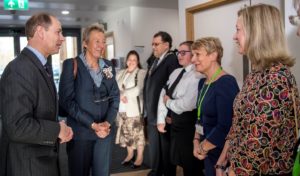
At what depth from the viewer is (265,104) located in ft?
4.38

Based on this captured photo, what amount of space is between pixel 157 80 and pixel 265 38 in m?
1.85

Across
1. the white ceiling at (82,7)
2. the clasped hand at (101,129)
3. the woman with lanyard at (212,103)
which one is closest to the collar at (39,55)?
the clasped hand at (101,129)

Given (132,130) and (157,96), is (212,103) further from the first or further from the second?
(132,130)

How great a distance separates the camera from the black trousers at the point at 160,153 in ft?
10.4

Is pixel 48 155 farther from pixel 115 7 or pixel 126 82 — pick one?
pixel 115 7

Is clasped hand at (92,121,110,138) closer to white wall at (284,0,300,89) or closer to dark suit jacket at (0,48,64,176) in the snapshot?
dark suit jacket at (0,48,64,176)

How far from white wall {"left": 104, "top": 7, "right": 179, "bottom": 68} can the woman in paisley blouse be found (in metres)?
5.19

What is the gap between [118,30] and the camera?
23.7ft

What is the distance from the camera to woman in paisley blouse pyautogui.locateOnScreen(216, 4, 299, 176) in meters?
1.34

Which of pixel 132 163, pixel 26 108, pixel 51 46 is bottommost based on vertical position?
pixel 132 163

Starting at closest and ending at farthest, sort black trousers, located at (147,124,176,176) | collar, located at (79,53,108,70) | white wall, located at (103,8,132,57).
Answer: collar, located at (79,53,108,70)
black trousers, located at (147,124,176,176)
white wall, located at (103,8,132,57)

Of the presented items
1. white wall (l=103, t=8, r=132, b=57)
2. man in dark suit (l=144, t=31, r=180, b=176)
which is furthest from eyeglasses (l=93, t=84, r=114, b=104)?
white wall (l=103, t=8, r=132, b=57)

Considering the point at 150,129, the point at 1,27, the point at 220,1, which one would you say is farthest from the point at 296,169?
the point at 1,27

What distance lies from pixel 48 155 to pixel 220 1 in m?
2.59
